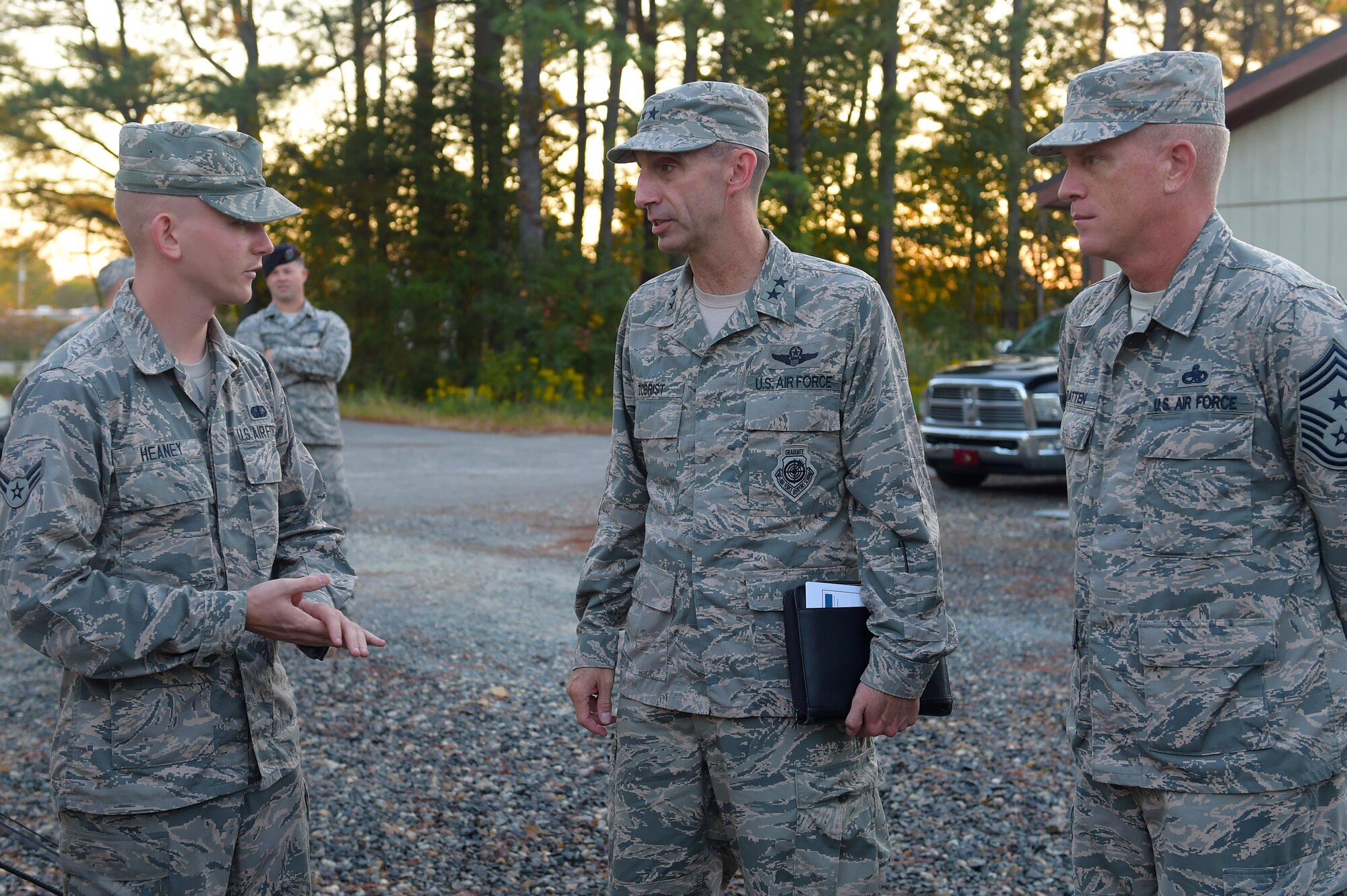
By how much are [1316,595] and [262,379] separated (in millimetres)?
2243

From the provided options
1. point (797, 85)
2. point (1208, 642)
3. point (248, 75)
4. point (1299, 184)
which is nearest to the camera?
point (1208, 642)

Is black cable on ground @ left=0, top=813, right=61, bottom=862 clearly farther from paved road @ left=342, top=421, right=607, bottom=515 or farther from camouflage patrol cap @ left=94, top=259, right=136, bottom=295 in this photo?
paved road @ left=342, top=421, right=607, bottom=515

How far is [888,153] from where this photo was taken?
32.0 meters

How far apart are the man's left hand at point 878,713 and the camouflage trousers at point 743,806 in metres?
0.09

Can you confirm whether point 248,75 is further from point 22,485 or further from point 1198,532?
point 1198,532

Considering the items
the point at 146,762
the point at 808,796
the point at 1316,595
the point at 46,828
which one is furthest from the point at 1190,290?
the point at 46,828

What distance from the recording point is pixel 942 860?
14.4 feet

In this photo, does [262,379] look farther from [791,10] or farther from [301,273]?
[791,10]

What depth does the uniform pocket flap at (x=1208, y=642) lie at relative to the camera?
2.46 m

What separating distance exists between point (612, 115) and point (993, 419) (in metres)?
15.2

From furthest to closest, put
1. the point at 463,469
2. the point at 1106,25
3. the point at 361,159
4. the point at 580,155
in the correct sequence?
the point at 1106,25
the point at 580,155
the point at 361,159
the point at 463,469

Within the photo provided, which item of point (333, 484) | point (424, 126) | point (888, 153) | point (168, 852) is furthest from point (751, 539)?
point (888, 153)

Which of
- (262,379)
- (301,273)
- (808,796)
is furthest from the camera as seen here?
(301,273)

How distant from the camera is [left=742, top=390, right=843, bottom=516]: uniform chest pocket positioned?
109 inches
